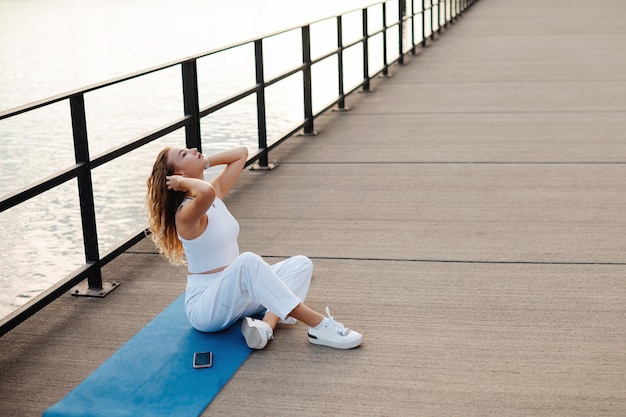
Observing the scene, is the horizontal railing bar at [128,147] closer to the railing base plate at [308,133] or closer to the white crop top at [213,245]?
the white crop top at [213,245]

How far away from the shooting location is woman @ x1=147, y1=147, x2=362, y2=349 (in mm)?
3600

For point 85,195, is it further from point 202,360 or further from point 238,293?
point 202,360

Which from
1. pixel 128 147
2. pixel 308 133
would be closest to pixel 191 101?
pixel 128 147

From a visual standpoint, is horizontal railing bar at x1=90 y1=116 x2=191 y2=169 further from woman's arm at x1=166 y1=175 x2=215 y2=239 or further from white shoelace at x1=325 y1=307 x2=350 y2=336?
white shoelace at x1=325 y1=307 x2=350 y2=336

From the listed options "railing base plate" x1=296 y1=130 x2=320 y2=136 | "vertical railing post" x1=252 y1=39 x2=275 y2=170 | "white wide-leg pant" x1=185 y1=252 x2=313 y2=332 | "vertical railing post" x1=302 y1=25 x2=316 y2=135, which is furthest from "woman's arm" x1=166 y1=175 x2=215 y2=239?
"railing base plate" x1=296 y1=130 x2=320 y2=136

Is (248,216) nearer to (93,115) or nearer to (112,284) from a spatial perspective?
(112,284)

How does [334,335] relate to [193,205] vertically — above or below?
below

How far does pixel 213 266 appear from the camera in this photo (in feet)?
12.5

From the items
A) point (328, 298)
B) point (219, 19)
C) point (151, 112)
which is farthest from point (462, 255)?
point (219, 19)

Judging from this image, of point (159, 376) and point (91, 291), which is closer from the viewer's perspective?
point (159, 376)

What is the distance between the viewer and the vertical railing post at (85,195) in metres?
4.19

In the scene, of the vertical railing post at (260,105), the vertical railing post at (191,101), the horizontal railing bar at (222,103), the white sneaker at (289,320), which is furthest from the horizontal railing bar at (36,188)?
the vertical railing post at (260,105)

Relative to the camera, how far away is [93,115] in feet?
49.2

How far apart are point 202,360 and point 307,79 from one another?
16.8 feet
